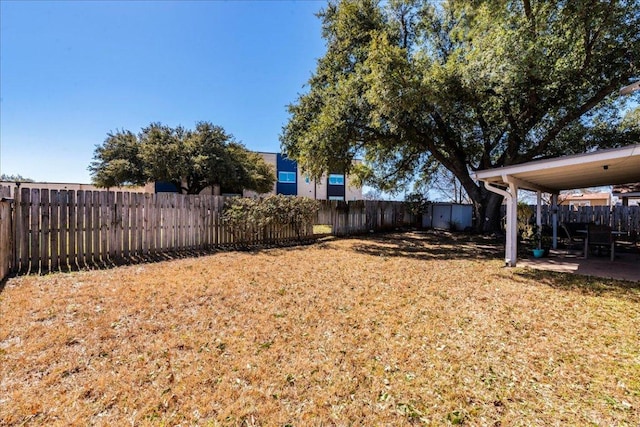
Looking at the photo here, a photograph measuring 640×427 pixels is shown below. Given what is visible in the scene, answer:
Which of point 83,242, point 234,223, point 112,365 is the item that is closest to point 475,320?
point 112,365

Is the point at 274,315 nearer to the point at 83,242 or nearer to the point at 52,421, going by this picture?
the point at 52,421

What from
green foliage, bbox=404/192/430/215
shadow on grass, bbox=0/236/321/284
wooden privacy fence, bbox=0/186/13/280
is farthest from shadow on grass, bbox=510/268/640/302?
green foliage, bbox=404/192/430/215

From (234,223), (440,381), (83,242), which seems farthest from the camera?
(234,223)

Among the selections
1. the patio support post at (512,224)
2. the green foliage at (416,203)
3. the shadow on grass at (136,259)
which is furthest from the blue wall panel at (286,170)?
the patio support post at (512,224)

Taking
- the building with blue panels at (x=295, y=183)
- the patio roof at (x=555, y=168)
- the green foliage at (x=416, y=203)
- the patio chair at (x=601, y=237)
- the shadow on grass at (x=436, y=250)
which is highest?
the building with blue panels at (x=295, y=183)

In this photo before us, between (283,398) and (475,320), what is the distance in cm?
279

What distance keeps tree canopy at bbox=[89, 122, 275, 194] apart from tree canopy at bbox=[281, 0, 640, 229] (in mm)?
9539

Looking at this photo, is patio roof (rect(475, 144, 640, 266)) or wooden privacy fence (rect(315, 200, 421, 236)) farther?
wooden privacy fence (rect(315, 200, 421, 236))

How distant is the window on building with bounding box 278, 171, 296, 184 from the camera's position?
3124cm

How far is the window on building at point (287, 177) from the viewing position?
3124 cm

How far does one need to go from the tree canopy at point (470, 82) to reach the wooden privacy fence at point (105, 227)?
4.64 m

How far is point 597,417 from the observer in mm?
2100

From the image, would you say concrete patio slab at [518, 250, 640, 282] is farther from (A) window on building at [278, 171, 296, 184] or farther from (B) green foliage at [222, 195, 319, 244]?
(A) window on building at [278, 171, 296, 184]

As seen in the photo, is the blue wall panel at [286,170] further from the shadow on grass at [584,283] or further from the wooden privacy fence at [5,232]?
the shadow on grass at [584,283]
